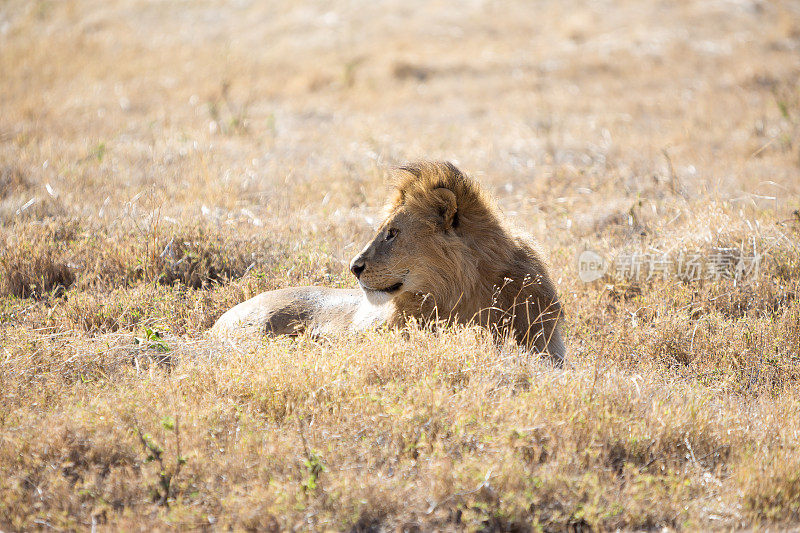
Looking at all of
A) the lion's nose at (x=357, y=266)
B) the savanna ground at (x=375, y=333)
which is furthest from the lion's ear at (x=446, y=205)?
the savanna ground at (x=375, y=333)

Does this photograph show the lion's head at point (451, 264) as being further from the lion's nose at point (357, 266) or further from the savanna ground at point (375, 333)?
the savanna ground at point (375, 333)

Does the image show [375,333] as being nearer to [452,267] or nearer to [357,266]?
[357,266]

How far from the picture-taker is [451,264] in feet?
15.6

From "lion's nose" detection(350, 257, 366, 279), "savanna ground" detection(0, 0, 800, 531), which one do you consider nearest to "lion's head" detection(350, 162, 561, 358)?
"lion's nose" detection(350, 257, 366, 279)

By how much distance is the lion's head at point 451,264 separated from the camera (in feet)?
15.6

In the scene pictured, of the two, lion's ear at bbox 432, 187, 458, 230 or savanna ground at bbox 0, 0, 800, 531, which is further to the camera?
lion's ear at bbox 432, 187, 458, 230

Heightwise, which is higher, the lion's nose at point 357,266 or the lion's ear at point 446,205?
the lion's ear at point 446,205

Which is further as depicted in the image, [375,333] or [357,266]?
[375,333]

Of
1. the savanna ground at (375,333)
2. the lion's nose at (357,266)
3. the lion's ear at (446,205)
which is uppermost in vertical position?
the lion's ear at (446,205)

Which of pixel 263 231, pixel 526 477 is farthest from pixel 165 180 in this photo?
pixel 526 477

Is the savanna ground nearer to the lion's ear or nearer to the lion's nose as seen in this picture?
the lion's nose

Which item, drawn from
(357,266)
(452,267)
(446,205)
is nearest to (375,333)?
(357,266)

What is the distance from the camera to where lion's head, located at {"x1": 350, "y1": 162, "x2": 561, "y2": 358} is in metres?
4.75

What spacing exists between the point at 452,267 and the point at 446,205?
40 cm
